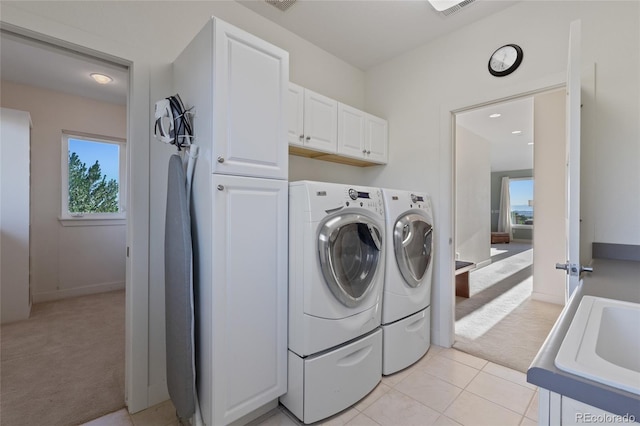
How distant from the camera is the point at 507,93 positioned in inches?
86.2

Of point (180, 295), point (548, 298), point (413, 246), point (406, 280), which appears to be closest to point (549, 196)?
point (548, 298)

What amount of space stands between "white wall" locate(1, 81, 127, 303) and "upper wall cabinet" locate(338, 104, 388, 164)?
352 centimetres

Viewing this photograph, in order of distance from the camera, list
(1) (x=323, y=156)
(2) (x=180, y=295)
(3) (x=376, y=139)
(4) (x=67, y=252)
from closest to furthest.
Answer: (2) (x=180, y=295) < (1) (x=323, y=156) < (3) (x=376, y=139) < (4) (x=67, y=252)

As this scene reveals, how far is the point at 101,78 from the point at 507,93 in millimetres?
4158

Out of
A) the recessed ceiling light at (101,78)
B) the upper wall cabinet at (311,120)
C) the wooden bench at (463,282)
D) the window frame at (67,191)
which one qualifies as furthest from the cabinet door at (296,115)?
the window frame at (67,191)

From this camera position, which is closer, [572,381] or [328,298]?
[572,381]

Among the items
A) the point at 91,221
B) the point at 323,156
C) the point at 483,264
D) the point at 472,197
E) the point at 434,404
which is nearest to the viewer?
the point at 434,404

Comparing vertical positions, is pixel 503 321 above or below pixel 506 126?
below

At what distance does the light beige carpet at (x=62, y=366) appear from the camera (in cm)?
169

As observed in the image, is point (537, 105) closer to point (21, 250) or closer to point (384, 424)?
point (384, 424)

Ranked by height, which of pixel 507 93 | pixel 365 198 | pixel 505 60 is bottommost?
pixel 365 198

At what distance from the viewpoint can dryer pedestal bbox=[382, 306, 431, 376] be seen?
2.03m

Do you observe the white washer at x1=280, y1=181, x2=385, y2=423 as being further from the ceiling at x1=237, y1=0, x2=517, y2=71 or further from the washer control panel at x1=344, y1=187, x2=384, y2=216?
the ceiling at x1=237, y1=0, x2=517, y2=71

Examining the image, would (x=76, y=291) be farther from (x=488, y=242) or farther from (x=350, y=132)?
(x=488, y=242)
